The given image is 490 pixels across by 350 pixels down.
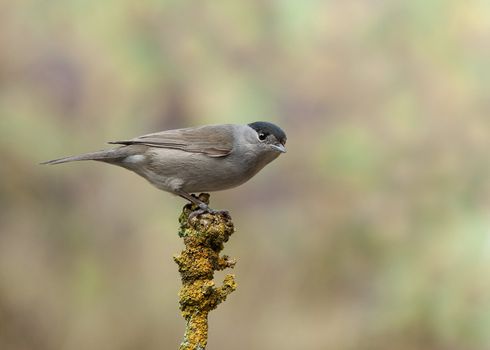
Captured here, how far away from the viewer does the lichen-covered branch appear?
9.95 feet

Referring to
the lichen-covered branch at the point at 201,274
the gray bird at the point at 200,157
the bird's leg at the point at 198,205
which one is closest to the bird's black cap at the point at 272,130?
the gray bird at the point at 200,157

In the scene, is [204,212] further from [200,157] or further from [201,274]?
[200,157]

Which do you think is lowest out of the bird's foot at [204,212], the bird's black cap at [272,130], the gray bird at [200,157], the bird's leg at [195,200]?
the bird's foot at [204,212]

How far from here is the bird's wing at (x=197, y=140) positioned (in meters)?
3.86

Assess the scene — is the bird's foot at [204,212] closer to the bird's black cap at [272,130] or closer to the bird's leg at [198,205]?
the bird's leg at [198,205]

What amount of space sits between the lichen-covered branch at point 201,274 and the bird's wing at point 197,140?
0.73 meters

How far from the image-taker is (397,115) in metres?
5.99

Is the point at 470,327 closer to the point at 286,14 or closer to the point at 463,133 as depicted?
the point at 463,133

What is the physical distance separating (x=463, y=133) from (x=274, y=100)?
1616mm

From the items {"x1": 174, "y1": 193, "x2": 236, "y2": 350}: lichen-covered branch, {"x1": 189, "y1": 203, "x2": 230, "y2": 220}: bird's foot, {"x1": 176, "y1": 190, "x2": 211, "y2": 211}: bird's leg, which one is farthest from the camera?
{"x1": 176, "y1": 190, "x2": 211, "y2": 211}: bird's leg

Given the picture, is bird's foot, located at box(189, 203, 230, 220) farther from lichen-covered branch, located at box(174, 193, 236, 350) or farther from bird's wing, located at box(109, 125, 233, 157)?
bird's wing, located at box(109, 125, 233, 157)

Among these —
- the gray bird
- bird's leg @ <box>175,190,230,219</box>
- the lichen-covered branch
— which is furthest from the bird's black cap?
the lichen-covered branch

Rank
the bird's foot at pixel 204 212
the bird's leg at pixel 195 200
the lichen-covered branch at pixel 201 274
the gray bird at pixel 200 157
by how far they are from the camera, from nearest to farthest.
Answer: the lichen-covered branch at pixel 201 274
the bird's foot at pixel 204 212
the bird's leg at pixel 195 200
the gray bird at pixel 200 157

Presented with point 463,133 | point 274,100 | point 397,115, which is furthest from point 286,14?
point 463,133
